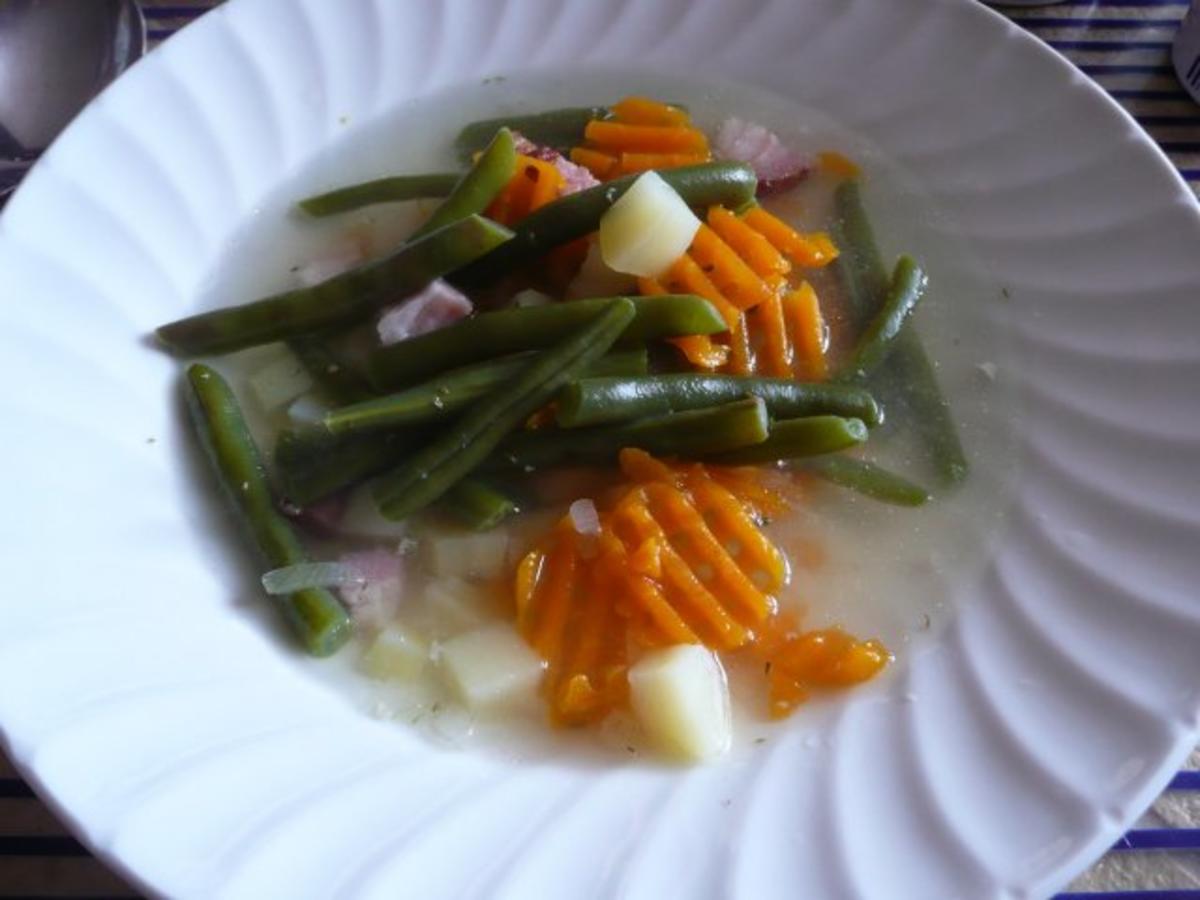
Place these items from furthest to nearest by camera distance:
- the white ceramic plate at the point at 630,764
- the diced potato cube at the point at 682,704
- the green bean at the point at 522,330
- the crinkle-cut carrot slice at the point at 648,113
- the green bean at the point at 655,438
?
the crinkle-cut carrot slice at the point at 648,113 < the green bean at the point at 522,330 < the green bean at the point at 655,438 < the diced potato cube at the point at 682,704 < the white ceramic plate at the point at 630,764

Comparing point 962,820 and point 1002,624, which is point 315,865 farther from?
point 1002,624

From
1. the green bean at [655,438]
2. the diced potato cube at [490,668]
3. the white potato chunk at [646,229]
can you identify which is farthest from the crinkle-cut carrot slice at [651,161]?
the diced potato cube at [490,668]

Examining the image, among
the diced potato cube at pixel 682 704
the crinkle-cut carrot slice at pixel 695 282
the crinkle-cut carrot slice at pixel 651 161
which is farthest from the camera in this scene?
the crinkle-cut carrot slice at pixel 651 161

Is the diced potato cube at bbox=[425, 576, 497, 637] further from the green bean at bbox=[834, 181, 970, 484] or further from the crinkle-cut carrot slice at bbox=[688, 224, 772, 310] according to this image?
the green bean at bbox=[834, 181, 970, 484]

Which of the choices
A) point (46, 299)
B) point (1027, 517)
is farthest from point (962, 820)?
point (46, 299)

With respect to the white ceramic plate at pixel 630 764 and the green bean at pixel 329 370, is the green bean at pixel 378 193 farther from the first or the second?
the green bean at pixel 329 370

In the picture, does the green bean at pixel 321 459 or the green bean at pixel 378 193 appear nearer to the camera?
the green bean at pixel 321 459
